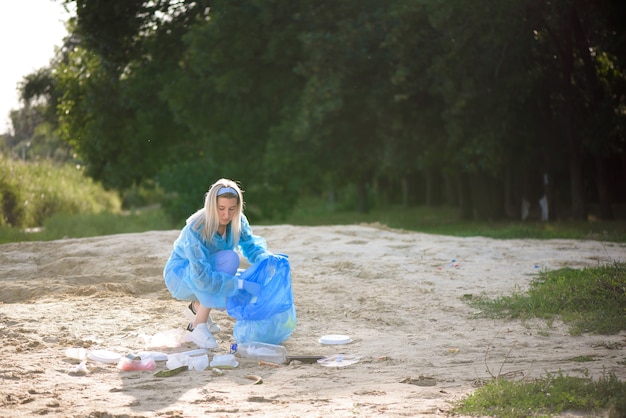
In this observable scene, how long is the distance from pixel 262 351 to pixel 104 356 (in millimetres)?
1133

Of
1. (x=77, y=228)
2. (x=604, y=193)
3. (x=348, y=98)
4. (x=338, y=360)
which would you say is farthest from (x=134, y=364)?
(x=604, y=193)

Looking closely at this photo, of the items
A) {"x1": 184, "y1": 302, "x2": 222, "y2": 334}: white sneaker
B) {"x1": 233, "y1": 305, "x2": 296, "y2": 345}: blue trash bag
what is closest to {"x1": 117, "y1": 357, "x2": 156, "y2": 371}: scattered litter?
{"x1": 233, "y1": 305, "x2": 296, "y2": 345}: blue trash bag

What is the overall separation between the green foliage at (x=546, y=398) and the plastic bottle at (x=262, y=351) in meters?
1.75

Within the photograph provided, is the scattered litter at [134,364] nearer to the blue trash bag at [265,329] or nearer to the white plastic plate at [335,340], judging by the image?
the blue trash bag at [265,329]

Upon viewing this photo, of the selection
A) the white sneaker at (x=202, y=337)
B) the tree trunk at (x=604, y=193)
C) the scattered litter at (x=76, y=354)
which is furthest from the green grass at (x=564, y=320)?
the tree trunk at (x=604, y=193)

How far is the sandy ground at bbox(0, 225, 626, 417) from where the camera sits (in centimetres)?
530

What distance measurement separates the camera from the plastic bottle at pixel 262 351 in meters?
6.48

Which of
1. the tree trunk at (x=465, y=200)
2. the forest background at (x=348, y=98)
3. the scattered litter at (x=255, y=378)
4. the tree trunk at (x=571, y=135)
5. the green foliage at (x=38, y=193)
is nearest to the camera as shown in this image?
the scattered litter at (x=255, y=378)

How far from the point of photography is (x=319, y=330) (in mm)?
7570

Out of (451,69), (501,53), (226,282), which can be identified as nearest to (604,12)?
(501,53)

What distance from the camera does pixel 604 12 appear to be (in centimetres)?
1831

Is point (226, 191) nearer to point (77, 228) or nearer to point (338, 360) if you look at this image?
point (338, 360)

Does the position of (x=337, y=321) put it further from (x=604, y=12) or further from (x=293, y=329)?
→ (x=604, y=12)

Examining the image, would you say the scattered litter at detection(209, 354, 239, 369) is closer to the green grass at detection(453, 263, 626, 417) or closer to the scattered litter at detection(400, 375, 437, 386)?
the scattered litter at detection(400, 375, 437, 386)
